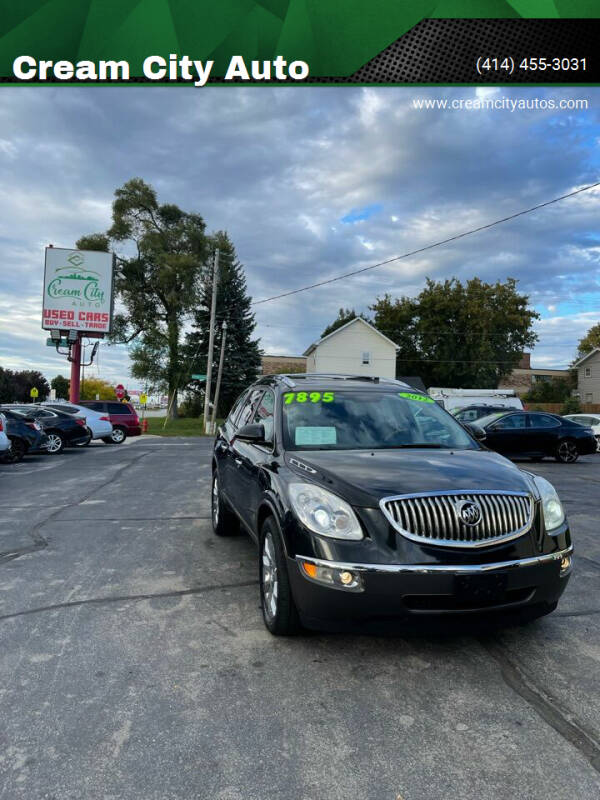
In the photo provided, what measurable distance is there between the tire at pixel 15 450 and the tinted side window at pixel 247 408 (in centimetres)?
1084

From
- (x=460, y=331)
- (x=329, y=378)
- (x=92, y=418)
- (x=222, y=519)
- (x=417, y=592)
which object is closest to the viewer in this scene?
(x=417, y=592)

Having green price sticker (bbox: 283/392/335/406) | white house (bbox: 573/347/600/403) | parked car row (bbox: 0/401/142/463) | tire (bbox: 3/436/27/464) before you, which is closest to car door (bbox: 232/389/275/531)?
green price sticker (bbox: 283/392/335/406)

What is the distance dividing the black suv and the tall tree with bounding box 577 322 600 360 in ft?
233

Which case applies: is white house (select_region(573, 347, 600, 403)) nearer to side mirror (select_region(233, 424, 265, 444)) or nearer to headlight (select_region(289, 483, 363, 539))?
side mirror (select_region(233, 424, 265, 444))

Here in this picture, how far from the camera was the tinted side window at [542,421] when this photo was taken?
54.0 feet

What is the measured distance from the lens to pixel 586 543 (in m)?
6.29

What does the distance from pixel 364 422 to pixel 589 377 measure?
60597 millimetres

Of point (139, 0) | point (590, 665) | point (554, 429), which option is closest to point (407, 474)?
point (590, 665)

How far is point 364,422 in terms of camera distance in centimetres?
443

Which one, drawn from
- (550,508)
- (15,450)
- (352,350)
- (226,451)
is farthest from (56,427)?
(352,350)

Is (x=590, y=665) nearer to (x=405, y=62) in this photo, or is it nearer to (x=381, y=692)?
(x=381, y=692)

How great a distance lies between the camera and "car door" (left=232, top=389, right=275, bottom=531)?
4316 mm

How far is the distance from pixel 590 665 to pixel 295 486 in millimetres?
1942

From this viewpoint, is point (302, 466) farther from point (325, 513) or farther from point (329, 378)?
point (329, 378)
